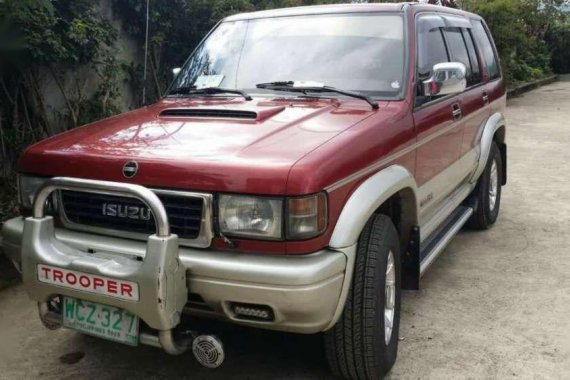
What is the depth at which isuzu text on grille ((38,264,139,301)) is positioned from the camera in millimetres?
2393

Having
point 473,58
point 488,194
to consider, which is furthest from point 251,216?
point 488,194

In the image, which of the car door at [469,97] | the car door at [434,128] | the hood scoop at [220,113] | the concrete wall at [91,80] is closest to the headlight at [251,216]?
the hood scoop at [220,113]

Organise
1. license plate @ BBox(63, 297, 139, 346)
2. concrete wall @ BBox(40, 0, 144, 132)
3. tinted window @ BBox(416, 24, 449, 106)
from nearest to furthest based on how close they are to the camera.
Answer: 1. license plate @ BBox(63, 297, 139, 346)
2. tinted window @ BBox(416, 24, 449, 106)
3. concrete wall @ BBox(40, 0, 144, 132)

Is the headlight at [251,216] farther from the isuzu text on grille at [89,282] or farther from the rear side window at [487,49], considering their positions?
the rear side window at [487,49]

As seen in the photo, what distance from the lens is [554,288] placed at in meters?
4.14

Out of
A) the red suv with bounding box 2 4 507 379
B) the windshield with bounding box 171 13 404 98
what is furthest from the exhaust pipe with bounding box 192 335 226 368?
the windshield with bounding box 171 13 404 98

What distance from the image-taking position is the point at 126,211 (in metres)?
2.66

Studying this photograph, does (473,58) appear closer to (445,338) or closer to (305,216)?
(445,338)

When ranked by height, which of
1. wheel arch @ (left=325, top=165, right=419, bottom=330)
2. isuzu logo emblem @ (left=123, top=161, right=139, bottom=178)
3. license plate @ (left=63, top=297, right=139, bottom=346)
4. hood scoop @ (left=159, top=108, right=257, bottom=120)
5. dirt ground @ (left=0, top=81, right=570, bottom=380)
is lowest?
dirt ground @ (left=0, top=81, right=570, bottom=380)

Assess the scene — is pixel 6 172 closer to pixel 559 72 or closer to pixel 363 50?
pixel 363 50

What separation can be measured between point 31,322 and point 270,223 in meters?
2.09

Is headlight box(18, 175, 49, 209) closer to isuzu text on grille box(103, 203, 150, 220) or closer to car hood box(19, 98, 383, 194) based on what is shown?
car hood box(19, 98, 383, 194)

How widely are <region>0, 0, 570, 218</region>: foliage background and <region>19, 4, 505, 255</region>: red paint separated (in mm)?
1187

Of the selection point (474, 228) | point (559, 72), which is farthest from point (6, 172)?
point (559, 72)
